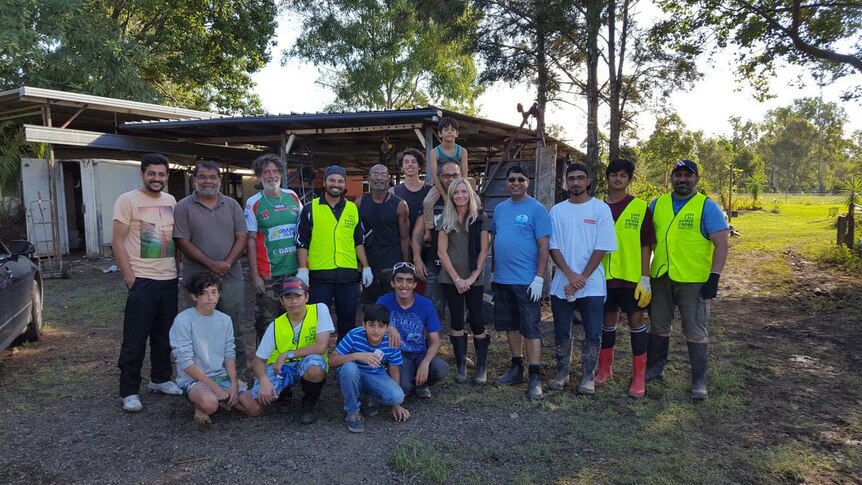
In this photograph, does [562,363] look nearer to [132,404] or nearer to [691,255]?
[691,255]

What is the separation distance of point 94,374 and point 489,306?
4.24 m

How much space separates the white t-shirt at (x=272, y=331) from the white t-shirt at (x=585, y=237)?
5.96ft

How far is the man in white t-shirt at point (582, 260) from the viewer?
4039 millimetres

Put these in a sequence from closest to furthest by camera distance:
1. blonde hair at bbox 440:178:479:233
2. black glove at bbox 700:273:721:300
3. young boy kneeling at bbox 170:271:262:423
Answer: young boy kneeling at bbox 170:271:262:423 < black glove at bbox 700:273:721:300 < blonde hair at bbox 440:178:479:233

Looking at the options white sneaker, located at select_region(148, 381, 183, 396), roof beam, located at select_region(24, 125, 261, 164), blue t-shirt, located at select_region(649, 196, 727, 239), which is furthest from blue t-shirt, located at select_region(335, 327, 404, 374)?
roof beam, located at select_region(24, 125, 261, 164)

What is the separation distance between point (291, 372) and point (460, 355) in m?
1.45

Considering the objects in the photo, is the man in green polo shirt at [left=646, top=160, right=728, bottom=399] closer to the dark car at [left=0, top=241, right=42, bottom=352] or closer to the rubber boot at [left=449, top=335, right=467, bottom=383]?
the rubber boot at [left=449, top=335, right=467, bottom=383]

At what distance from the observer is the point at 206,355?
3.66 meters

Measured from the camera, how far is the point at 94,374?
4.79 meters

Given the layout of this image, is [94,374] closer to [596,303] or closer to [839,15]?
[596,303]

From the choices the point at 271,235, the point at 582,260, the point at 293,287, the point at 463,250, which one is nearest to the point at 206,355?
the point at 293,287

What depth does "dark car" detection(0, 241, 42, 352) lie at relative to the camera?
4.44 metres

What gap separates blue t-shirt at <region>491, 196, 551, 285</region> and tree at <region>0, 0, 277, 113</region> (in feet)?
45.1

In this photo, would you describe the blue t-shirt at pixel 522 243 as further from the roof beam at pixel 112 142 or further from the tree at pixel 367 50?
the tree at pixel 367 50
